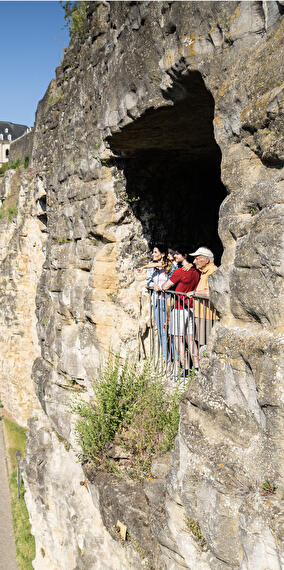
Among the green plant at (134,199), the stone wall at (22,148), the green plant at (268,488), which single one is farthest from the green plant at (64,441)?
the stone wall at (22,148)

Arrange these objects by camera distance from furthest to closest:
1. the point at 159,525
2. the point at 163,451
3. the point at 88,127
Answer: the point at 88,127 → the point at 163,451 → the point at 159,525

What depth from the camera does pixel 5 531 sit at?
29.5 ft

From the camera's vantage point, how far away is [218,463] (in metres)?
2.84

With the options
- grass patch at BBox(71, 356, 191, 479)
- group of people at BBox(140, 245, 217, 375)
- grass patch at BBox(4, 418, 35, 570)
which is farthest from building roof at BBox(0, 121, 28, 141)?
grass patch at BBox(71, 356, 191, 479)

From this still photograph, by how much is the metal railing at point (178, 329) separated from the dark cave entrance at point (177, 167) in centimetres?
87

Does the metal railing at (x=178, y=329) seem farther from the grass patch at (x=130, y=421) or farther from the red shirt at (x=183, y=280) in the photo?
the grass patch at (x=130, y=421)

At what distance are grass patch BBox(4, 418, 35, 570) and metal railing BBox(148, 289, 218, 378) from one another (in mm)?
5179

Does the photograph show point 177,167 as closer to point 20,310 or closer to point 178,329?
point 178,329

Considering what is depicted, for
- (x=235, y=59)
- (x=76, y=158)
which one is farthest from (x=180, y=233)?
(x=235, y=59)

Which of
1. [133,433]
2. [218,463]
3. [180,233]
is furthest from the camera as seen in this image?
[180,233]

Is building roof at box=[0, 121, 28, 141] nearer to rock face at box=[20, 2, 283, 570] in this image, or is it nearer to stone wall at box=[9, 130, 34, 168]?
stone wall at box=[9, 130, 34, 168]

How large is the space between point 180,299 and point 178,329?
0.40m

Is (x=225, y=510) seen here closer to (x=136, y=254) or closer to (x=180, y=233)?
(x=136, y=254)

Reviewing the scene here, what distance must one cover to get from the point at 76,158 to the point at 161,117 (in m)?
1.73
